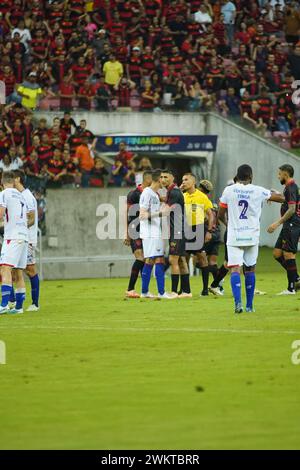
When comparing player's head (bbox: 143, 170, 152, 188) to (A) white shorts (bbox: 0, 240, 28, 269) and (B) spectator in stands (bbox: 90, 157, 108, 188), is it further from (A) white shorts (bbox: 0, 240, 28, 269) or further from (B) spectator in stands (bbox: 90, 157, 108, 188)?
(B) spectator in stands (bbox: 90, 157, 108, 188)

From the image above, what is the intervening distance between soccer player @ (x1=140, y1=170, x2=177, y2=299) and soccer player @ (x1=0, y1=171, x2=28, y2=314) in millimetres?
3167

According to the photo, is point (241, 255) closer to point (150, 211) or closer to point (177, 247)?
point (177, 247)

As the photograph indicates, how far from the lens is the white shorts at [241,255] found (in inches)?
699

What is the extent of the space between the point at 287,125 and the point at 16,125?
10015 millimetres

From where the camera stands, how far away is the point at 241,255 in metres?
17.8

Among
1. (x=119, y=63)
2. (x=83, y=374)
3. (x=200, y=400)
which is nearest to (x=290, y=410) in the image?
(x=200, y=400)

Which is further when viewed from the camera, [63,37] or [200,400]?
[63,37]

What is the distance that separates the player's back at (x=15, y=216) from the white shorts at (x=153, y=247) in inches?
134

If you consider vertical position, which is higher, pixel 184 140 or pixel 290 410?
pixel 290 410

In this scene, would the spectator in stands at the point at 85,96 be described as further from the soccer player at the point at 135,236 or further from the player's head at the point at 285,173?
the player's head at the point at 285,173

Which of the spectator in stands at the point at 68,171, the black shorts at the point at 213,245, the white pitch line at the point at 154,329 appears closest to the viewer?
the white pitch line at the point at 154,329

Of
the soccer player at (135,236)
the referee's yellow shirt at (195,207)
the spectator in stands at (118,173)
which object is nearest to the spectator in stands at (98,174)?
the spectator in stands at (118,173)

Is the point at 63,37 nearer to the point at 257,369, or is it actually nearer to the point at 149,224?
the point at 149,224
